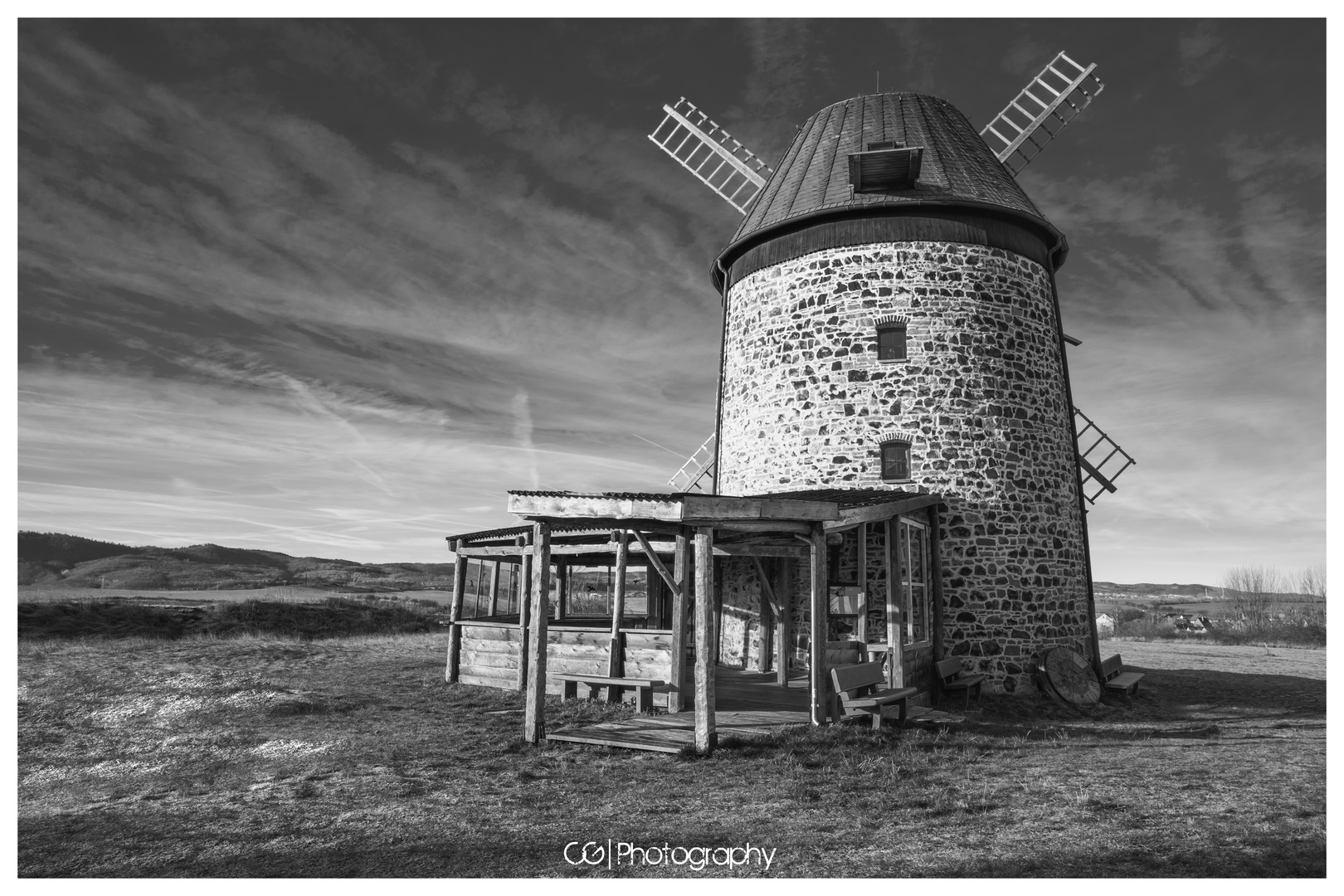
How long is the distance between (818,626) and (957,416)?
229 inches

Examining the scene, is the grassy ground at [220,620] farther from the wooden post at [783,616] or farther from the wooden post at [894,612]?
the wooden post at [894,612]

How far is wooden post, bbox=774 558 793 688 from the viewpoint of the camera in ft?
45.4

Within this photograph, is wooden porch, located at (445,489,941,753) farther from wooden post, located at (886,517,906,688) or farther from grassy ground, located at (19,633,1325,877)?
grassy ground, located at (19,633,1325,877)

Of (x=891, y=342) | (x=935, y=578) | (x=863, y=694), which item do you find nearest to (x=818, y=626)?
(x=863, y=694)

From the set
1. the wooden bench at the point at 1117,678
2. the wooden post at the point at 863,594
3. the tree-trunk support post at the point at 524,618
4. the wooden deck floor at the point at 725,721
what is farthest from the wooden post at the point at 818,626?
the wooden bench at the point at 1117,678

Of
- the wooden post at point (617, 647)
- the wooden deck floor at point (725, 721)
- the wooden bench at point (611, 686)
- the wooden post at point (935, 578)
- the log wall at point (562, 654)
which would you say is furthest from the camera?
the wooden post at point (935, 578)

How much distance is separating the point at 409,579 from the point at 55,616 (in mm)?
56603

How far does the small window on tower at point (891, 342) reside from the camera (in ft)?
47.6

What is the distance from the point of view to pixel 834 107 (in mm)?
18219

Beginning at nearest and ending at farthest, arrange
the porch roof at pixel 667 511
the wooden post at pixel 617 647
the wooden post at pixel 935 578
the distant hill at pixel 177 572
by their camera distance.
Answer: the porch roof at pixel 667 511 → the wooden post at pixel 617 647 → the wooden post at pixel 935 578 → the distant hill at pixel 177 572

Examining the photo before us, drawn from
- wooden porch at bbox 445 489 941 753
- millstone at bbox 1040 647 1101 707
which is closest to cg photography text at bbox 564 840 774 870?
wooden porch at bbox 445 489 941 753

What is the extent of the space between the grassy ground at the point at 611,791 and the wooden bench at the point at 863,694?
0.26 meters

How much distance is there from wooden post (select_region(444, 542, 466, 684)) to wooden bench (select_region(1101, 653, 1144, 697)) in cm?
1127

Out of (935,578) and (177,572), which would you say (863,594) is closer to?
(935,578)
